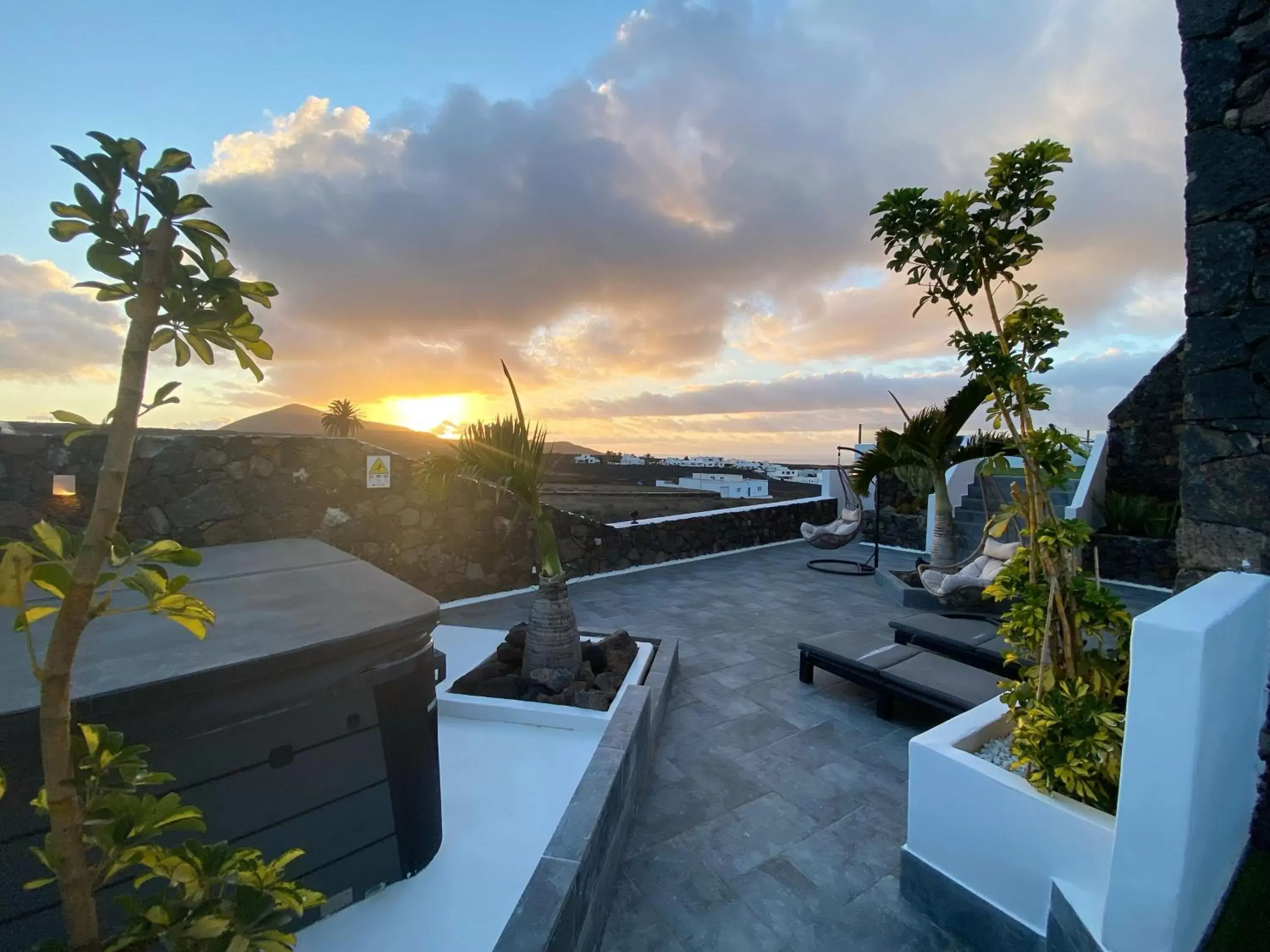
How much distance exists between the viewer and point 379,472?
5.61 m

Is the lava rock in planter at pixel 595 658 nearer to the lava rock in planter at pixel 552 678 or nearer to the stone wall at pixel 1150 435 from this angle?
the lava rock in planter at pixel 552 678

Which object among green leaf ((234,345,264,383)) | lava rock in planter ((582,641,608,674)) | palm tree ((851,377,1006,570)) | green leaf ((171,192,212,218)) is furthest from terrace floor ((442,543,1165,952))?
green leaf ((171,192,212,218))

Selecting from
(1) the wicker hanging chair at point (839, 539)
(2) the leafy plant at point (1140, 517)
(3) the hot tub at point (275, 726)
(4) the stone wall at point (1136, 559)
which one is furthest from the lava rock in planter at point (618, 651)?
(2) the leafy plant at point (1140, 517)

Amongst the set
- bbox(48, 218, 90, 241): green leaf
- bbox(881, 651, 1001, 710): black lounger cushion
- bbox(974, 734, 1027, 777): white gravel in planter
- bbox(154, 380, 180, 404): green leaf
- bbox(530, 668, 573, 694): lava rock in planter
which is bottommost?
bbox(530, 668, 573, 694): lava rock in planter

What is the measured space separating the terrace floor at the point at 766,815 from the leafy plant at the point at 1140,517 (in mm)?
4750

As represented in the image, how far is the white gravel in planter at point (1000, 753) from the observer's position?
2086mm

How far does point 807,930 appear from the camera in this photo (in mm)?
2023

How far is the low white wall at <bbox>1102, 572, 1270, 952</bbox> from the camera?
1439 millimetres

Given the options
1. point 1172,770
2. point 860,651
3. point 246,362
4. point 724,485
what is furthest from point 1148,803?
point 724,485

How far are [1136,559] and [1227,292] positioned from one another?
6.49m

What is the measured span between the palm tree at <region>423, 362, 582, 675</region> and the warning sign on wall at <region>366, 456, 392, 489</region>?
2535mm

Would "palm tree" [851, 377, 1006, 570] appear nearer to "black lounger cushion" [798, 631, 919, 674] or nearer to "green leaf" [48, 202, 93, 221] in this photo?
"black lounger cushion" [798, 631, 919, 674]

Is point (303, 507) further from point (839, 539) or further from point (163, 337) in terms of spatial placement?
point (839, 539)

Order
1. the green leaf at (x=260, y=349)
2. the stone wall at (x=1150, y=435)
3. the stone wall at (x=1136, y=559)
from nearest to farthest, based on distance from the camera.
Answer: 1. the green leaf at (x=260, y=349)
2. the stone wall at (x=1136, y=559)
3. the stone wall at (x=1150, y=435)
